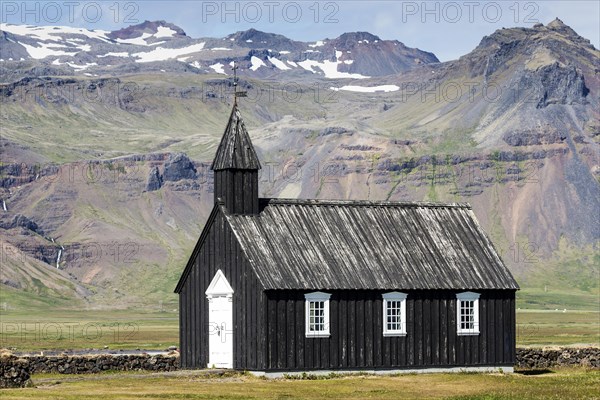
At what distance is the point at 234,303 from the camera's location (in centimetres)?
6053

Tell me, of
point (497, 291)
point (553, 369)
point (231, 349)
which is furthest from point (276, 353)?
point (553, 369)

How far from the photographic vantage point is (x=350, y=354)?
61.2 meters

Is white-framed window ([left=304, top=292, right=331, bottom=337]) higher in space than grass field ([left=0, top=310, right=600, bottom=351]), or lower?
higher

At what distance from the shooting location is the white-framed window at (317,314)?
197 ft

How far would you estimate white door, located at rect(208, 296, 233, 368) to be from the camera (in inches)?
2398

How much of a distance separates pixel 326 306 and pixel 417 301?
15.8ft

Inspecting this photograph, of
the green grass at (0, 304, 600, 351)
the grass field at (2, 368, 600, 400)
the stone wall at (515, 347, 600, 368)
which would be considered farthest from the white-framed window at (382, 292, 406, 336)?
the green grass at (0, 304, 600, 351)

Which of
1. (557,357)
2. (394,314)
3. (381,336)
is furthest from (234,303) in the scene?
(557,357)

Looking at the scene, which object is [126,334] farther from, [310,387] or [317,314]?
[310,387]

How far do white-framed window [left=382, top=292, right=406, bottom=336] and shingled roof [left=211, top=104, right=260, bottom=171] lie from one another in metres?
8.28

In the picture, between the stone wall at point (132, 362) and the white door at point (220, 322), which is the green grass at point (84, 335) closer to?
the stone wall at point (132, 362)

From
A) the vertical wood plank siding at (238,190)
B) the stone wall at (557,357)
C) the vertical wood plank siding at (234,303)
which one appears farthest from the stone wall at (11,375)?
the stone wall at (557,357)

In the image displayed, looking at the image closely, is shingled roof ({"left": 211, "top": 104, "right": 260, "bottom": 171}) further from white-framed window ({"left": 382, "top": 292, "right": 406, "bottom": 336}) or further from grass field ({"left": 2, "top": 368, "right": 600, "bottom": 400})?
grass field ({"left": 2, "top": 368, "right": 600, "bottom": 400})

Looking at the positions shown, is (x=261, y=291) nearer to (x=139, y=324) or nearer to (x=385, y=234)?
(x=385, y=234)
